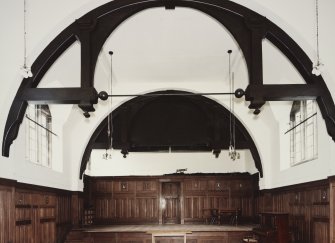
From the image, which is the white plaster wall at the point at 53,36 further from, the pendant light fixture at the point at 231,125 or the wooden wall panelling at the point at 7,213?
the pendant light fixture at the point at 231,125

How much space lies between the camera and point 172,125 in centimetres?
1930

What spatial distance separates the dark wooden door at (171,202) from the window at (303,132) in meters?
7.47

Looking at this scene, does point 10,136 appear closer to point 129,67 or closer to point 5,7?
point 5,7

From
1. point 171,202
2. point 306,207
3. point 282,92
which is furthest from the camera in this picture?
point 171,202

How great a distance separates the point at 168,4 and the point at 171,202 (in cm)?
1333

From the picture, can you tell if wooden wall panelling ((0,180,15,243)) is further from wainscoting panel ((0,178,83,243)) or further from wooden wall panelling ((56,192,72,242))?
wooden wall panelling ((56,192,72,242))

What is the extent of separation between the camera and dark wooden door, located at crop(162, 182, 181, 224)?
2253 cm

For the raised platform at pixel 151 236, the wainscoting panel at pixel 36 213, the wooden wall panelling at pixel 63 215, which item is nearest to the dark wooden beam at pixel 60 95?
the wainscoting panel at pixel 36 213

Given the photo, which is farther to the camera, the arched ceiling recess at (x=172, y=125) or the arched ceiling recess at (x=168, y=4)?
the arched ceiling recess at (x=172, y=125)

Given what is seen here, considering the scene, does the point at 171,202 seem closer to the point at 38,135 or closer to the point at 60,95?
the point at 38,135

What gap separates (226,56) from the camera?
1499 centimetres

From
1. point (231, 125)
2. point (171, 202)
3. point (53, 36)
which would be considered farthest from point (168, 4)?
point (171, 202)

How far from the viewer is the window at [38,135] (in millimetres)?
14367

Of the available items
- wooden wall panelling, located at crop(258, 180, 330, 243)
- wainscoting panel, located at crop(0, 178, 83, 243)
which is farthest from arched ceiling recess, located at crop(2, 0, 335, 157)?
wooden wall panelling, located at crop(258, 180, 330, 243)
